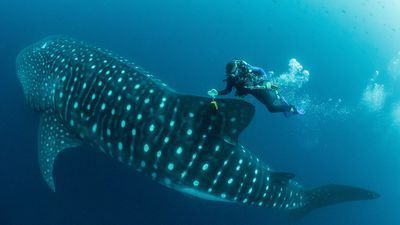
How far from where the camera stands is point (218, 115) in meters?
4.64

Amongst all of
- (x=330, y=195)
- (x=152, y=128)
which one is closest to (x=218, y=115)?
(x=152, y=128)

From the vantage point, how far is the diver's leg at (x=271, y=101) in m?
5.93

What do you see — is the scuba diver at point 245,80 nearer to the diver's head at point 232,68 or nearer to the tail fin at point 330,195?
the diver's head at point 232,68

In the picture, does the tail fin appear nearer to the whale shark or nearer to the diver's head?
the whale shark

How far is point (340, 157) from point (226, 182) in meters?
6.42

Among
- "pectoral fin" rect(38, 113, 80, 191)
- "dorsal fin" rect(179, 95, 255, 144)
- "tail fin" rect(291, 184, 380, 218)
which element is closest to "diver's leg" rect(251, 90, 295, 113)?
"dorsal fin" rect(179, 95, 255, 144)

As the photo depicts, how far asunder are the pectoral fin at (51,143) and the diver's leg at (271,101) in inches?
120

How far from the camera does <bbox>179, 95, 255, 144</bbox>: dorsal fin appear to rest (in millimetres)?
4598

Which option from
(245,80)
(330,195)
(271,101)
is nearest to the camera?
(245,80)

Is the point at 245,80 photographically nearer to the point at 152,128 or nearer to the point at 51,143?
the point at 152,128

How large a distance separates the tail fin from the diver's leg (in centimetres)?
186

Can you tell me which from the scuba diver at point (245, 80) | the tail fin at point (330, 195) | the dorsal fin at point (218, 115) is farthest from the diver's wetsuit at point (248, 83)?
the tail fin at point (330, 195)

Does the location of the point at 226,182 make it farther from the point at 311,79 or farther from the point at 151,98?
the point at 311,79

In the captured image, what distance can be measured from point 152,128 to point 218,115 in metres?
0.91
